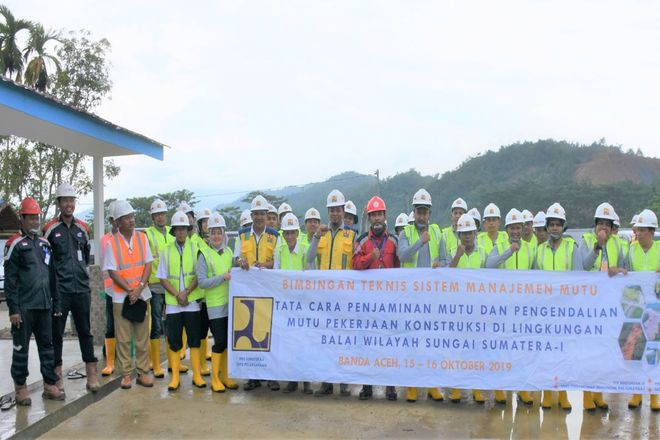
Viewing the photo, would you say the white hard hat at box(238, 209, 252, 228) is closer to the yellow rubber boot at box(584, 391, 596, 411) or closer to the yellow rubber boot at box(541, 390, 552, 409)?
the yellow rubber boot at box(541, 390, 552, 409)

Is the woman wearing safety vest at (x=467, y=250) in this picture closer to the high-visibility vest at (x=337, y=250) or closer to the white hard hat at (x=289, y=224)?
the high-visibility vest at (x=337, y=250)

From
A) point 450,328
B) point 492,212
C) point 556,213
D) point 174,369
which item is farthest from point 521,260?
point 174,369

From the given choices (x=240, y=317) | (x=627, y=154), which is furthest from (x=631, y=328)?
(x=627, y=154)

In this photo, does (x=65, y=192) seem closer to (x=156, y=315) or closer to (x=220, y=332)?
(x=156, y=315)

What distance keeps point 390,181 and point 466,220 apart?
74.9 meters

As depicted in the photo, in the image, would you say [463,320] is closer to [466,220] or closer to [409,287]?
[409,287]

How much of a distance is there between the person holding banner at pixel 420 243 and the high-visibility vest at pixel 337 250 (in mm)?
589

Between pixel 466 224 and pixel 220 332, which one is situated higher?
pixel 466 224

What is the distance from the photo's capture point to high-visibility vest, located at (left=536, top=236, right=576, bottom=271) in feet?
20.5

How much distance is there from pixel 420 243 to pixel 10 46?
20.9 meters

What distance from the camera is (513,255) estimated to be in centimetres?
657

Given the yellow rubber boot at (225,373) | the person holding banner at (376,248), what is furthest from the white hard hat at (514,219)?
the yellow rubber boot at (225,373)

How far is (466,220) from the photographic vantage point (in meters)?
6.43

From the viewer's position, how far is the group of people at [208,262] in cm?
594
